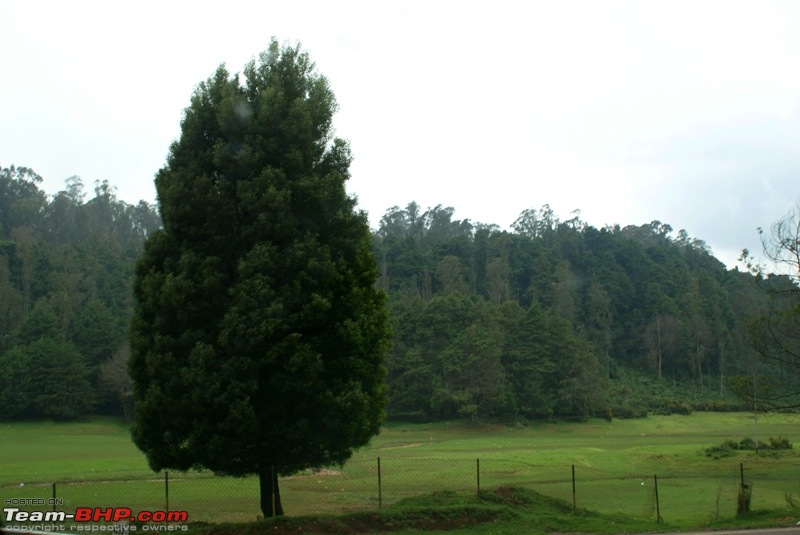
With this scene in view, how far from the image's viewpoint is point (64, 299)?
9794 centimetres

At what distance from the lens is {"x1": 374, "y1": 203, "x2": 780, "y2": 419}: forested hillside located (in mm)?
81125

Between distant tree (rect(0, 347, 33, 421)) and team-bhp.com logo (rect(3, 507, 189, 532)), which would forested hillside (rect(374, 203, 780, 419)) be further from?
distant tree (rect(0, 347, 33, 421))

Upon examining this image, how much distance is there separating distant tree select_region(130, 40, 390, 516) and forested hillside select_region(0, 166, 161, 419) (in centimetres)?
5821

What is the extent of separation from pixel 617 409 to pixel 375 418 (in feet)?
242

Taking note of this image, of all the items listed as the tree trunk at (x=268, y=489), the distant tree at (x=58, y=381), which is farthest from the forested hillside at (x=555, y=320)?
the distant tree at (x=58, y=381)

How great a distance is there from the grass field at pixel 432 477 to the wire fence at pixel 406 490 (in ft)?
0.19

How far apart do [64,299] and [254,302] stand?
91.6 m

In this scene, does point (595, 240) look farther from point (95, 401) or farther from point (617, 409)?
point (95, 401)

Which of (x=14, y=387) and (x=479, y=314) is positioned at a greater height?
(x=479, y=314)

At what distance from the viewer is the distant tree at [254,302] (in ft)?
52.9

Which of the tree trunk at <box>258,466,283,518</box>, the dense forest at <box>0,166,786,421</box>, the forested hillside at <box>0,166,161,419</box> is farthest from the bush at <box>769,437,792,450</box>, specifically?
the forested hillside at <box>0,166,161,419</box>

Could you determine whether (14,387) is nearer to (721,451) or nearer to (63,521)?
(721,451)

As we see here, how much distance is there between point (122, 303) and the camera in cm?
10338

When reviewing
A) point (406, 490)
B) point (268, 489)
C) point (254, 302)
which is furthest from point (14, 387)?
point (254, 302)
